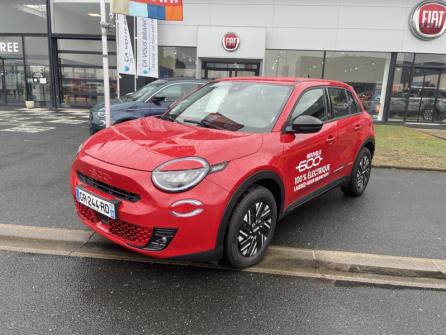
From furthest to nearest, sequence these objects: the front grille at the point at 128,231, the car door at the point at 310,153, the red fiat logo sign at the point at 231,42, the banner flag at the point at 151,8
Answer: the red fiat logo sign at the point at 231,42 < the banner flag at the point at 151,8 < the car door at the point at 310,153 < the front grille at the point at 128,231

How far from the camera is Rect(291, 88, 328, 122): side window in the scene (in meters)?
3.79

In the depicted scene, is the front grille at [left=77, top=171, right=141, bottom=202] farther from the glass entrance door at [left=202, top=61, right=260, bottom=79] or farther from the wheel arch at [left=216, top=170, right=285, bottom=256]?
the glass entrance door at [left=202, top=61, right=260, bottom=79]

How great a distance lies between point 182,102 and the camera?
4383 mm

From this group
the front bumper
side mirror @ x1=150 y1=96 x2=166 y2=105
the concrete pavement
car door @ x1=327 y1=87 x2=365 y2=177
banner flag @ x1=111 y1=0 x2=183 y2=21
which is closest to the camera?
the concrete pavement

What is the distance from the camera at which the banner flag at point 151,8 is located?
242 inches

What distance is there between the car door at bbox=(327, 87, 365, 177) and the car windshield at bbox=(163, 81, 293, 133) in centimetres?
94

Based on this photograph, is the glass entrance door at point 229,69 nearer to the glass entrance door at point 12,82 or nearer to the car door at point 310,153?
the glass entrance door at point 12,82

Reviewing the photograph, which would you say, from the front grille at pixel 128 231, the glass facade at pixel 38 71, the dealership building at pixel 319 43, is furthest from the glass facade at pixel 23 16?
the front grille at pixel 128 231

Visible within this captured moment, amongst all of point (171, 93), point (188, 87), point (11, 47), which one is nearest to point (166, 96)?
point (171, 93)

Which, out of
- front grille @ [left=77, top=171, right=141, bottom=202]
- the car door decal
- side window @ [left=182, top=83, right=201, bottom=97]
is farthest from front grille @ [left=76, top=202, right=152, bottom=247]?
side window @ [left=182, top=83, right=201, bottom=97]

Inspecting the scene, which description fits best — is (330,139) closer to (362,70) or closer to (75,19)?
(362,70)

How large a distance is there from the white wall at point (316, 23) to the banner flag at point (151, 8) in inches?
141

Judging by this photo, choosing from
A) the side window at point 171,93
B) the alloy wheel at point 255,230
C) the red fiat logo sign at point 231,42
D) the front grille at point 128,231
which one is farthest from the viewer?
the red fiat logo sign at point 231,42

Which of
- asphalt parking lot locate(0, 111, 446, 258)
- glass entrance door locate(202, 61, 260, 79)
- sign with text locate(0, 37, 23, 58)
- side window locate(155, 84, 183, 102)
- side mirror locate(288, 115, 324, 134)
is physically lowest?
asphalt parking lot locate(0, 111, 446, 258)
